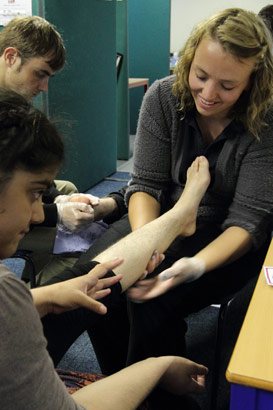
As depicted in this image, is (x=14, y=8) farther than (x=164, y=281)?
Yes

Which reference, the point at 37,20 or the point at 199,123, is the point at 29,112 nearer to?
the point at 199,123

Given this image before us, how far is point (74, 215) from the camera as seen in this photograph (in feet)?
5.38

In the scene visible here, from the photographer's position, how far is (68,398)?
64 centimetres

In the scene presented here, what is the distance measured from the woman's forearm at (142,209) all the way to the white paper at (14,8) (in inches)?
64.7

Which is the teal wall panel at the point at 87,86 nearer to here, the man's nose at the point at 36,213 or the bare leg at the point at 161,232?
the bare leg at the point at 161,232

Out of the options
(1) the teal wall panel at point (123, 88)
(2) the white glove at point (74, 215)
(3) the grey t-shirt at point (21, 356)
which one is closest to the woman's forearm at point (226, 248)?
(2) the white glove at point (74, 215)

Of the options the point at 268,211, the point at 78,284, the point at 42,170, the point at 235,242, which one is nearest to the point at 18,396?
the point at 42,170

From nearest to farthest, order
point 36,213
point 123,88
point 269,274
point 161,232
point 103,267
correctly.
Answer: point 36,213
point 269,274
point 103,267
point 161,232
point 123,88

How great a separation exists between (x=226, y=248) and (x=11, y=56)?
1108 millimetres

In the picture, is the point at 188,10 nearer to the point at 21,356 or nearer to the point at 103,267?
the point at 103,267

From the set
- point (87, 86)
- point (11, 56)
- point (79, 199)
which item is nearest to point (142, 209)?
point (79, 199)

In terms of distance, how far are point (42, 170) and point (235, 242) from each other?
83cm

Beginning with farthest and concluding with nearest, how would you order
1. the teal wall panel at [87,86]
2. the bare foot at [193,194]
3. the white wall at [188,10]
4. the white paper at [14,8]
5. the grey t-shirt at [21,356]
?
the white wall at [188,10]
the teal wall panel at [87,86]
the white paper at [14,8]
the bare foot at [193,194]
the grey t-shirt at [21,356]

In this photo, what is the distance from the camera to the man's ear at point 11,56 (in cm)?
172
